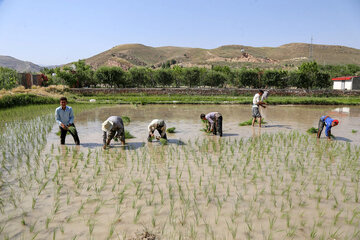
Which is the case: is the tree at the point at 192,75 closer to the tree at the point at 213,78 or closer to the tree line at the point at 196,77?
the tree line at the point at 196,77

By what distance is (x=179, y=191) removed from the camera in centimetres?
489

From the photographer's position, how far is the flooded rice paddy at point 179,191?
3766 millimetres

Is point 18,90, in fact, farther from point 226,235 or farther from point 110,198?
point 226,235

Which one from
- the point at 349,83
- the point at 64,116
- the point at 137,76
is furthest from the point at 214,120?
the point at 349,83

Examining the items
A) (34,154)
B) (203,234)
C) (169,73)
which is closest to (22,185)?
(34,154)

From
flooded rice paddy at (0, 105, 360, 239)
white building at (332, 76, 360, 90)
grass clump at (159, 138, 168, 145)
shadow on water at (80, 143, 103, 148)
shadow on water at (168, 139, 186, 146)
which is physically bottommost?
flooded rice paddy at (0, 105, 360, 239)

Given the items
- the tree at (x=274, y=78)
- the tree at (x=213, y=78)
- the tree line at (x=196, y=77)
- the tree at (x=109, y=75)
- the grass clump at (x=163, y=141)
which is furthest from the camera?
the tree at (x=213, y=78)

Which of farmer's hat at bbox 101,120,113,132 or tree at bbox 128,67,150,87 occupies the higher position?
tree at bbox 128,67,150,87

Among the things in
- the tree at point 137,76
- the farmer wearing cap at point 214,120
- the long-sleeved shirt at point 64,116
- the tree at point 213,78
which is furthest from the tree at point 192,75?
the long-sleeved shirt at point 64,116

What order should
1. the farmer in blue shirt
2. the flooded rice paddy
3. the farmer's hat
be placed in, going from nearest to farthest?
the flooded rice paddy, the farmer's hat, the farmer in blue shirt

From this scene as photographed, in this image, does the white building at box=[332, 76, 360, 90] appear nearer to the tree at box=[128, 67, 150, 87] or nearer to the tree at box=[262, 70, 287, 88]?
the tree at box=[262, 70, 287, 88]

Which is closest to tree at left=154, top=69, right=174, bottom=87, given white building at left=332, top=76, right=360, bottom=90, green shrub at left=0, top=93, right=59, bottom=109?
green shrub at left=0, top=93, right=59, bottom=109

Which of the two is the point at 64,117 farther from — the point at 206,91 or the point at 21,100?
the point at 206,91

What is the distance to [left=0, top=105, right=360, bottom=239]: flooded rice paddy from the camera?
3766 mm
